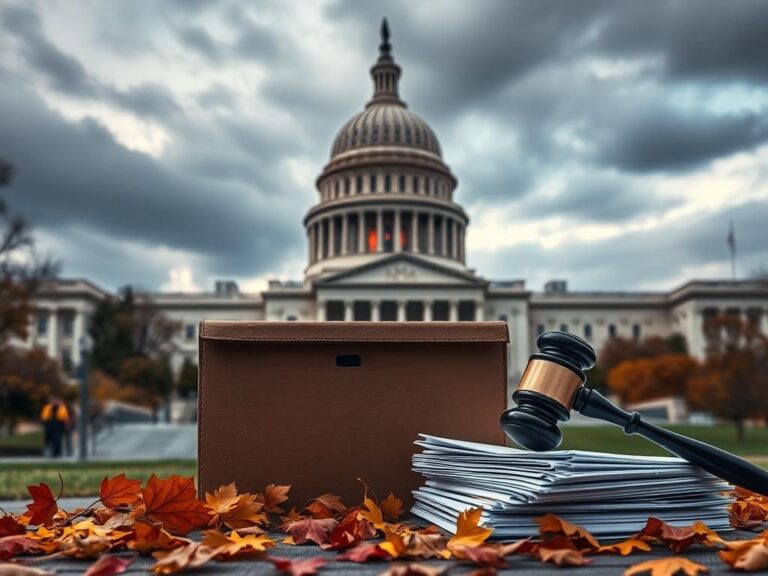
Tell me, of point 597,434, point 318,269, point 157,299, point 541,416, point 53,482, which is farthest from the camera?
point 157,299

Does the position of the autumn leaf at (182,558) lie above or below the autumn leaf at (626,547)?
above

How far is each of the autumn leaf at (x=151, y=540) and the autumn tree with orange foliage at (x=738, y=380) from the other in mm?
31864

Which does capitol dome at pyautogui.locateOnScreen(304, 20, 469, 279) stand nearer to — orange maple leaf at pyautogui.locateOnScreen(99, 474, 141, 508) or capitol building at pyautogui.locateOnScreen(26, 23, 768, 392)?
capitol building at pyautogui.locateOnScreen(26, 23, 768, 392)

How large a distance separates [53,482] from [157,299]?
72943 millimetres

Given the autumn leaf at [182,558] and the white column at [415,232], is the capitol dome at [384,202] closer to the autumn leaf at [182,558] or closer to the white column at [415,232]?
the white column at [415,232]

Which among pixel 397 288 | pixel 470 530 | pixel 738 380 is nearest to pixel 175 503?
pixel 470 530

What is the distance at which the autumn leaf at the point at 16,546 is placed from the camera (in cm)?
191

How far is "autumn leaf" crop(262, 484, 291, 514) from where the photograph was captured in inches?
101

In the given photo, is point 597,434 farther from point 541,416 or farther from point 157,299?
point 157,299

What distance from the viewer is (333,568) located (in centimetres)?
178

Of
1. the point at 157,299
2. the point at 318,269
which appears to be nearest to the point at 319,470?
the point at 318,269

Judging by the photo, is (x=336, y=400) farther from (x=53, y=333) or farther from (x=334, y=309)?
(x=53, y=333)

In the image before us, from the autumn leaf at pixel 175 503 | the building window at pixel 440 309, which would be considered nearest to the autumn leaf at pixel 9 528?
the autumn leaf at pixel 175 503

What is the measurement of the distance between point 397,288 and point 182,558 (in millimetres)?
64014
